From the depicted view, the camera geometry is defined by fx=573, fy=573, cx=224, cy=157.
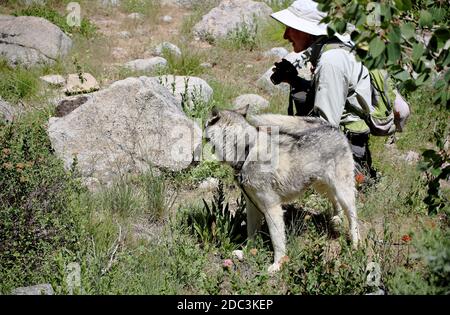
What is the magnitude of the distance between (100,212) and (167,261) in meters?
1.06

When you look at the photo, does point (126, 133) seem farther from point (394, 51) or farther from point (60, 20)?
point (60, 20)

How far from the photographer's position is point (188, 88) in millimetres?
8219

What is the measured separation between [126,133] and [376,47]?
3850 millimetres

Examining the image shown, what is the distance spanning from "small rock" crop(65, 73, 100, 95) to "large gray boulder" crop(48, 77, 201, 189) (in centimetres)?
149

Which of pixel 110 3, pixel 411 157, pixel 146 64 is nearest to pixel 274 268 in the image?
pixel 411 157

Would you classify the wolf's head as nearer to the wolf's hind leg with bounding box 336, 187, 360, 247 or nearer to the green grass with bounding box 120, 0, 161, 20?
the wolf's hind leg with bounding box 336, 187, 360, 247

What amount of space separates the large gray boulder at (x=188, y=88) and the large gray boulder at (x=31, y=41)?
6.99 ft

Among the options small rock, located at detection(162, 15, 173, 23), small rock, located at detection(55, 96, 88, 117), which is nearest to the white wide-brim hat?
small rock, located at detection(55, 96, 88, 117)

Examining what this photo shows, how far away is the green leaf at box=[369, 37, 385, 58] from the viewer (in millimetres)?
3324

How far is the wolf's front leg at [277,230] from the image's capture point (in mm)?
4855

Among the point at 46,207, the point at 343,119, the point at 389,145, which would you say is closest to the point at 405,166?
the point at 389,145

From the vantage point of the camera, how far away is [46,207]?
16.3 ft

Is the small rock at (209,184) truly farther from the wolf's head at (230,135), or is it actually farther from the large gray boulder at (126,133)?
the wolf's head at (230,135)
